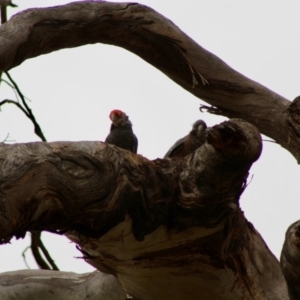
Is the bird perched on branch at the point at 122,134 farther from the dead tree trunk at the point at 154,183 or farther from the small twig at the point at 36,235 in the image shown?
the dead tree trunk at the point at 154,183

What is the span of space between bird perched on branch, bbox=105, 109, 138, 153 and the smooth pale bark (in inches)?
93.9

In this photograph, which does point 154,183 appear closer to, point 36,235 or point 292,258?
point 292,258

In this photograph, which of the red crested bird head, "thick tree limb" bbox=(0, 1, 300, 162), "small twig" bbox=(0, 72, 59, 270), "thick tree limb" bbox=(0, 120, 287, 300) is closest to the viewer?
"thick tree limb" bbox=(0, 120, 287, 300)

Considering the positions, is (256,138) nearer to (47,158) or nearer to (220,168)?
(220,168)

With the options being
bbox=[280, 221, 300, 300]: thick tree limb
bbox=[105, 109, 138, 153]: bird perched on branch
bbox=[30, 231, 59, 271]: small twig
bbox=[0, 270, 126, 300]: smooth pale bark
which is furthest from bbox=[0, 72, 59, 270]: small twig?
bbox=[280, 221, 300, 300]: thick tree limb

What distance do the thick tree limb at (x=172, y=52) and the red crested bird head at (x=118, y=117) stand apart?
8.34ft

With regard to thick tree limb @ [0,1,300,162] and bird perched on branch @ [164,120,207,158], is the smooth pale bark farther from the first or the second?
bird perched on branch @ [164,120,207,158]

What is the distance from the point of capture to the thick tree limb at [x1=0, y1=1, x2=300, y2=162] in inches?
135

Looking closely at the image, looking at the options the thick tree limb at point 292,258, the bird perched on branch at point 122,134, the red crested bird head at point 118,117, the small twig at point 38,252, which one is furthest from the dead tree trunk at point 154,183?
the red crested bird head at point 118,117

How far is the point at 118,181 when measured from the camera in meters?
2.83

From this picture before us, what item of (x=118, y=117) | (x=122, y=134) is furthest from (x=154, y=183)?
(x=118, y=117)

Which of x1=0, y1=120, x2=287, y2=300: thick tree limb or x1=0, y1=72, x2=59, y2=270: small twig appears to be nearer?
x1=0, y1=120, x2=287, y2=300: thick tree limb

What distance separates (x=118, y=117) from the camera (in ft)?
21.2

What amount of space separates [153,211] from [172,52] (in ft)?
3.38
